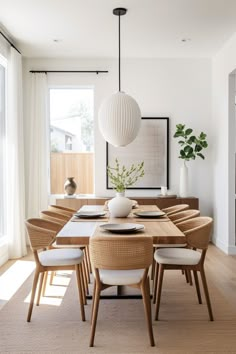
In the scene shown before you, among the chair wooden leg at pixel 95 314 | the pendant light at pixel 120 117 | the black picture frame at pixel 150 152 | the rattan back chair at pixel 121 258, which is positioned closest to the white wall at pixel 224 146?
the black picture frame at pixel 150 152

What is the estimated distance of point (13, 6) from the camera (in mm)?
4312

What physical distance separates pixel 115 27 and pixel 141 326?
140 inches

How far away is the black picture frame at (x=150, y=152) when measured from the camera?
6.50 meters

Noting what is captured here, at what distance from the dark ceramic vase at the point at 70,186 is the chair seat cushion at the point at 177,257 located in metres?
2.95

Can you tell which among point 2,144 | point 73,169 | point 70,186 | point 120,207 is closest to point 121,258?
point 120,207

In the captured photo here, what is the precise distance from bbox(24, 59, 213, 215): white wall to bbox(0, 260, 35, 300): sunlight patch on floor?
6.22 feet

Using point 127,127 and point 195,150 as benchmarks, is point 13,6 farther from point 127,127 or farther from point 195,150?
point 195,150

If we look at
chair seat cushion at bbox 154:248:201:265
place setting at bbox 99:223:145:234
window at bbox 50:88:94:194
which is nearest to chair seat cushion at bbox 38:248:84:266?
place setting at bbox 99:223:145:234

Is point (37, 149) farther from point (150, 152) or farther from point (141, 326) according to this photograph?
point (141, 326)

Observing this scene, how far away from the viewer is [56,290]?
13.4 ft

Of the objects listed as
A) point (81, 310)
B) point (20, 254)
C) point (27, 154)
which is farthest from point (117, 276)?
point (27, 154)

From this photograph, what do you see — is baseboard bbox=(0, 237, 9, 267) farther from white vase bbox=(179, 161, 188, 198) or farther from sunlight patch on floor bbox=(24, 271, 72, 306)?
white vase bbox=(179, 161, 188, 198)

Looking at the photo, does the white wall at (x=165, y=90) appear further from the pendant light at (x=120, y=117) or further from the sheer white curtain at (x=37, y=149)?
the pendant light at (x=120, y=117)

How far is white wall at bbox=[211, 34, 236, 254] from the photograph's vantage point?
5.67 meters
